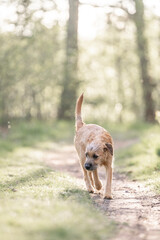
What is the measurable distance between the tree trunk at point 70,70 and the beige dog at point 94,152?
10976 millimetres

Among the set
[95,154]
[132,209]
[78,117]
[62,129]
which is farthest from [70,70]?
[132,209]

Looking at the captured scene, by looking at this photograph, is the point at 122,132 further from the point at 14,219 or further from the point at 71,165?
the point at 14,219

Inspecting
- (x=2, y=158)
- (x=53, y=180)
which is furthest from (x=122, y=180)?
(x=2, y=158)

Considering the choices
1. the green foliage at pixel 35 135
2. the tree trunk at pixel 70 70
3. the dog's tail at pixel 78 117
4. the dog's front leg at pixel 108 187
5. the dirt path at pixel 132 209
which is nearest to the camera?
the dirt path at pixel 132 209

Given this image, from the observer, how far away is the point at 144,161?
32.5ft

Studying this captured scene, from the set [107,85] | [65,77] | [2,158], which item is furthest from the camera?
[107,85]

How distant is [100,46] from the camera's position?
3344cm

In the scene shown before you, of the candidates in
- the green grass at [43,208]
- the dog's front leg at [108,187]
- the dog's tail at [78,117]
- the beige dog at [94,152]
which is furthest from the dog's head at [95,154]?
the dog's tail at [78,117]

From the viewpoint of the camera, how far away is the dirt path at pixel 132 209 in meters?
4.67

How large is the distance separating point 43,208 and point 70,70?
15.9 metres

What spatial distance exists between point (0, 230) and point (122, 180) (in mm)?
5165

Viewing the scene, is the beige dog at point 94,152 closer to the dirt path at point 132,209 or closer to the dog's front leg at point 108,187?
the dog's front leg at point 108,187

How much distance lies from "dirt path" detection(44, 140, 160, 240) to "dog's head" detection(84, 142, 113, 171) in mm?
526

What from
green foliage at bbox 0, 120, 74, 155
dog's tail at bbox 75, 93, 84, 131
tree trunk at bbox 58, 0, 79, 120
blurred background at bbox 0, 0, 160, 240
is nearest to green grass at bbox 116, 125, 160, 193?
blurred background at bbox 0, 0, 160, 240
